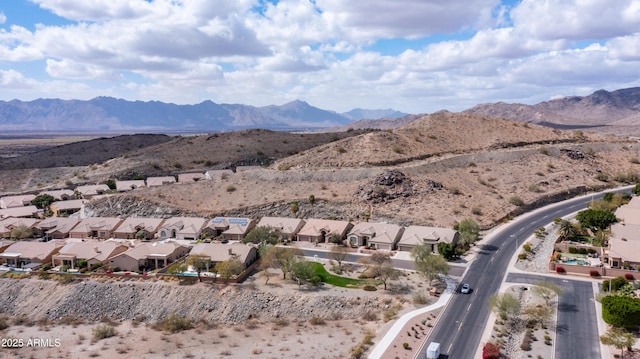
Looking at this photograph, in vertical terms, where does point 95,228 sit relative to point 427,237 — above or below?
above

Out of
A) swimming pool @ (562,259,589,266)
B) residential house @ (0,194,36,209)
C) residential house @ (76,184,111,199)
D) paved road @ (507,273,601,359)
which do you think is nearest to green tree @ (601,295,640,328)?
paved road @ (507,273,601,359)

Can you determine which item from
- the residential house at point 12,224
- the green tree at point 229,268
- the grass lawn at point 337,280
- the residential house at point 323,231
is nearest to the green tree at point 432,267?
the grass lawn at point 337,280

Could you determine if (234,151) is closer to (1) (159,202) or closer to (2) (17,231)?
(1) (159,202)

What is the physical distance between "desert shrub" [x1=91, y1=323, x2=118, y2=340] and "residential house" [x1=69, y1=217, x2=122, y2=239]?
28.9 m

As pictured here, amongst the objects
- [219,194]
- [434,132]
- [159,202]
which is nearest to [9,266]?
[159,202]

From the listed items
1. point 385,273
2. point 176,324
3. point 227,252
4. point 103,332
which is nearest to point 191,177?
point 227,252

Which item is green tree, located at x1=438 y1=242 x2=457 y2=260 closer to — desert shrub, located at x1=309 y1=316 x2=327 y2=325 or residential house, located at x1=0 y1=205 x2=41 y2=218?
desert shrub, located at x1=309 y1=316 x2=327 y2=325

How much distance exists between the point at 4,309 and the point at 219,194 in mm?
39408

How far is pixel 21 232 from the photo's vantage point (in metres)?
72.0

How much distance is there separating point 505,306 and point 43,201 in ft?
286

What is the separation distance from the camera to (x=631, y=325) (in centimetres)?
3800

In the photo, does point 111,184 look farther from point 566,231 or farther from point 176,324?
point 566,231

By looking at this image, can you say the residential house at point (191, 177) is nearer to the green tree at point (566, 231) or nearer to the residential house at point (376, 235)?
the residential house at point (376, 235)

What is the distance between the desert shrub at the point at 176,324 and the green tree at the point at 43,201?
58996 mm
